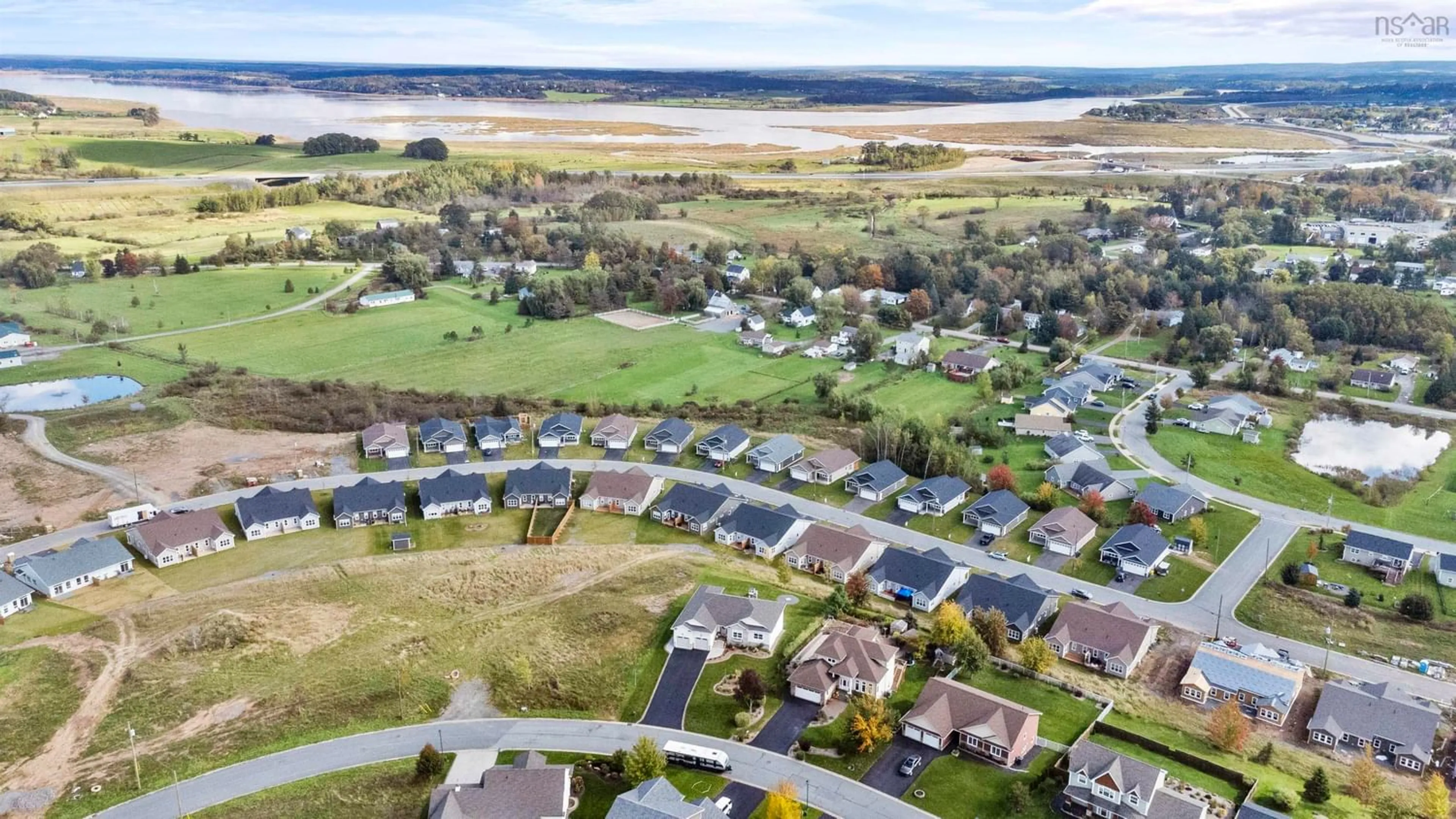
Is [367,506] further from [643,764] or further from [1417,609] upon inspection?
[1417,609]

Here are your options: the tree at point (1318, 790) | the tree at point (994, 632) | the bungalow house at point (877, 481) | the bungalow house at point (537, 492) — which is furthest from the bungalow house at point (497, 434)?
the tree at point (1318, 790)

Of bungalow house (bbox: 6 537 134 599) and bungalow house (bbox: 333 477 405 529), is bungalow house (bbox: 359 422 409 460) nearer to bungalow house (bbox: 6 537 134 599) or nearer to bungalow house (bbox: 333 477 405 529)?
bungalow house (bbox: 333 477 405 529)

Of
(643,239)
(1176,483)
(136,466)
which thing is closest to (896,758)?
(1176,483)

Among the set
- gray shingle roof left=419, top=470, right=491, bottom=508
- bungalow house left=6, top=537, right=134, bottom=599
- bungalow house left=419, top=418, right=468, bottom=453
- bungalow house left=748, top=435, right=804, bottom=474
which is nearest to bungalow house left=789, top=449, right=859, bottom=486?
bungalow house left=748, top=435, right=804, bottom=474

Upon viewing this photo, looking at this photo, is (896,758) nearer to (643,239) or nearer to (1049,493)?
(1049,493)

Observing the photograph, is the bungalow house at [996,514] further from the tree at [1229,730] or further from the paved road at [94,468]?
the paved road at [94,468]

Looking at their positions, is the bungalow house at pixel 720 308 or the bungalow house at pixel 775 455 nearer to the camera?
the bungalow house at pixel 775 455
